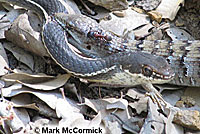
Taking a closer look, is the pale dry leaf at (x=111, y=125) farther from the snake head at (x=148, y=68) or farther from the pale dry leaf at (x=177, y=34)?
the pale dry leaf at (x=177, y=34)

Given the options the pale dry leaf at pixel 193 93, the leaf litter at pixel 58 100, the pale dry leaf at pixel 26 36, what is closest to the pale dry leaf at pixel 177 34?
the leaf litter at pixel 58 100

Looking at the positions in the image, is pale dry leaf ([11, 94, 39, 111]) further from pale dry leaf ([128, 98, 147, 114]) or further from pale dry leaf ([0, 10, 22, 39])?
pale dry leaf ([128, 98, 147, 114])

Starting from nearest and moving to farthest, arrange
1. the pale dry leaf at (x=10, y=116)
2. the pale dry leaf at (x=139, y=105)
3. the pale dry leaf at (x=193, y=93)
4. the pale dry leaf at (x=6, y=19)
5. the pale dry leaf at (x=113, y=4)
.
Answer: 1. the pale dry leaf at (x=10, y=116)
2. the pale dry leaf at (x=139, y=105)
3. the pale dry leaf at (x=193, y=93)
4. the pale dry leaf at (x=6, y=19)
5. the pale dry leaf at (x=113, y=4)

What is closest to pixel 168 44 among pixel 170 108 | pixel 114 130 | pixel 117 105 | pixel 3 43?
pixel 170 108

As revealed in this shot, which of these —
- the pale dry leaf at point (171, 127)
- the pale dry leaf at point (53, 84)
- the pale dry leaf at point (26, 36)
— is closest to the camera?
the pale dry leaf at point (171, 127)

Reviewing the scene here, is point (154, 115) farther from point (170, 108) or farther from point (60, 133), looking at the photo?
point (60, 133)

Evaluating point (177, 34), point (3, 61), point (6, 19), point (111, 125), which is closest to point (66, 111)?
point (111, 125)

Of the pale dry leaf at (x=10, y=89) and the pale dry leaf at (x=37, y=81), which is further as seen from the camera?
the pale dry leaf at (x=37, y=81)

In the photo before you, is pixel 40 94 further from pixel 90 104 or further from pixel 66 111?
pixel 90 104
